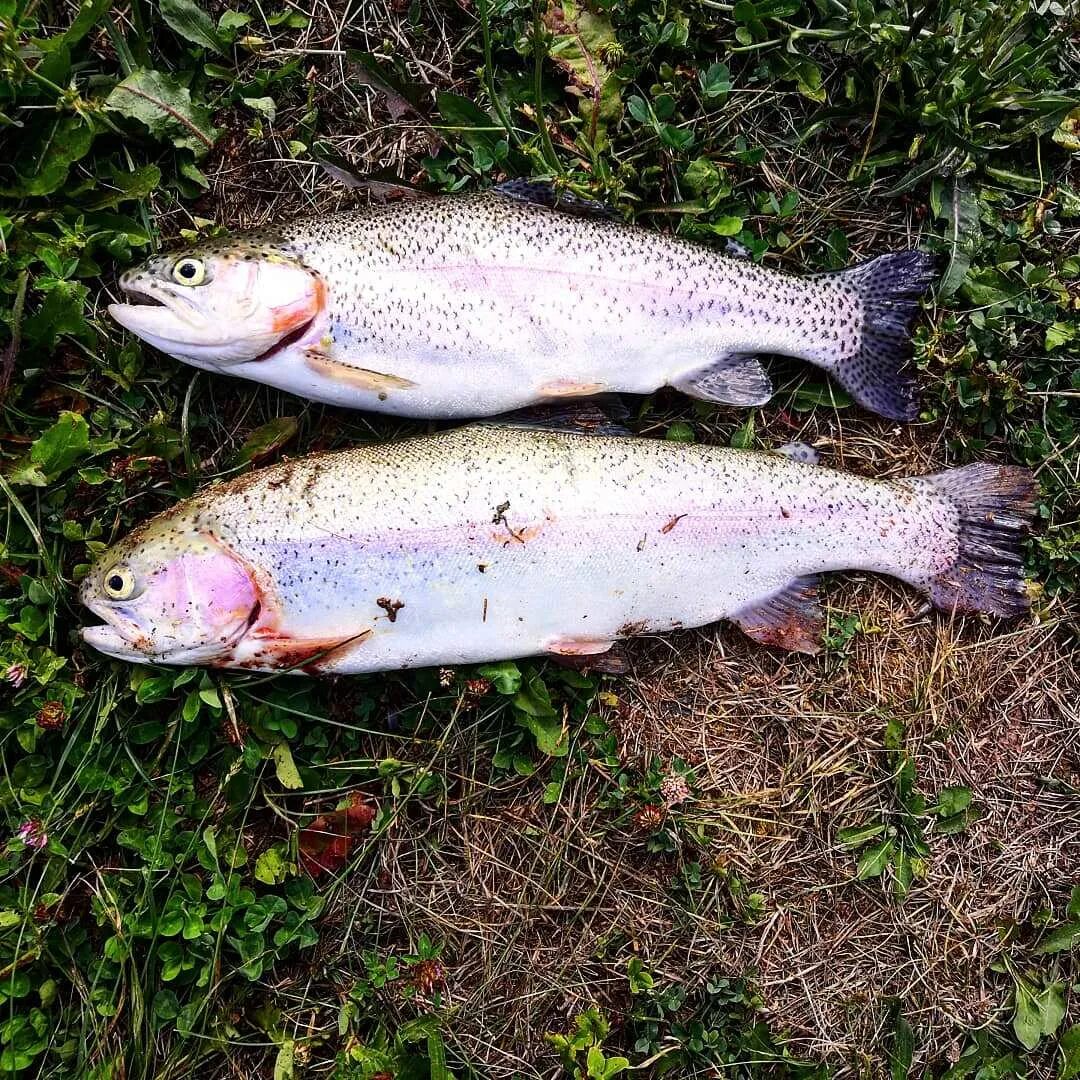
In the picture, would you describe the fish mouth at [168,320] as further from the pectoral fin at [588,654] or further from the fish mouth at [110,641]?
the pectoral fin at [588,654]

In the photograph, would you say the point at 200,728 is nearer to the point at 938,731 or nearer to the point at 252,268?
the point at 252,268


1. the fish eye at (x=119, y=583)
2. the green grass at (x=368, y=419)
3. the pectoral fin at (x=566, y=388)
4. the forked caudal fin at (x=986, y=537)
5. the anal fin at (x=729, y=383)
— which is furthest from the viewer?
the forked caudal fin at (x=986, y=537)

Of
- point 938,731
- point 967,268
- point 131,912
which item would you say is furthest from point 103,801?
point 967,268

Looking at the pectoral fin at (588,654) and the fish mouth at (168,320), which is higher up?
the fish mouth at (168,320)

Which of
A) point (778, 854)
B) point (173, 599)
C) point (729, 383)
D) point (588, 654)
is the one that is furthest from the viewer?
point (778, 854)

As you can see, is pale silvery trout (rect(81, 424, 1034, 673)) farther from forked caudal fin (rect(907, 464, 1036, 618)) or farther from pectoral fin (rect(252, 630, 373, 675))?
forked caudal fin (rect(907, 464, 1036, 618))

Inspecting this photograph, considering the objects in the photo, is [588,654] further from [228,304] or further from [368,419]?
[228,304]

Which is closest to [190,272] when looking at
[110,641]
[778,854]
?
[110,641]

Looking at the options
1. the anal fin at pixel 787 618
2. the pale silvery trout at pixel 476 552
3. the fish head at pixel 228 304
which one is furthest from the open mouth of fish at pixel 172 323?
the anal fin at pixel 787 618
